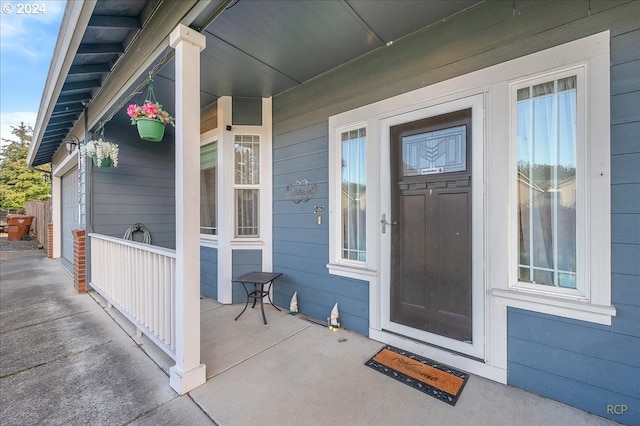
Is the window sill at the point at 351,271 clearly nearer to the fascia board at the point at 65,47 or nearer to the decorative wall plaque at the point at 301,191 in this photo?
the decorative wall plaque at the point at 301,191

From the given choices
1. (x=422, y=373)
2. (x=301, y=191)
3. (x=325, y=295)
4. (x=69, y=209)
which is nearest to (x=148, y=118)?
(x=301, y=191)

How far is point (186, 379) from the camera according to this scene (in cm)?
177

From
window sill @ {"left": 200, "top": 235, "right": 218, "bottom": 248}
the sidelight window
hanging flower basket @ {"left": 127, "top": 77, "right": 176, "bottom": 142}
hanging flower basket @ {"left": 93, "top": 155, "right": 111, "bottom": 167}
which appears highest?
hanging flower basket @ {"left": 127, "top": 77, "right": 176, "bottom": 142}

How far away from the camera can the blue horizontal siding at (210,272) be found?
11.9ft

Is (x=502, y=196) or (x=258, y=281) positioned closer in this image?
(x=502, y=196)

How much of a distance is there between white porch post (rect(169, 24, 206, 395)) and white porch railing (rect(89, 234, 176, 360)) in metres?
0.17

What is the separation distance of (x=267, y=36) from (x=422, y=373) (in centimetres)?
292

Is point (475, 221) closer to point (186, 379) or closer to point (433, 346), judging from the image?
point (433, 346)

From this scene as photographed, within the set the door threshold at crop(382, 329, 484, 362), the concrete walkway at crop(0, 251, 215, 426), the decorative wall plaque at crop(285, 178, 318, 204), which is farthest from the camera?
the decorative wall plaque at crop(285, 178, 318, 204)

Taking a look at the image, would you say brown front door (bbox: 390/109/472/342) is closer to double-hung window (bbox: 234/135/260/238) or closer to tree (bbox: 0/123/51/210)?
double-hung window (bbox: 234/135/260/238)

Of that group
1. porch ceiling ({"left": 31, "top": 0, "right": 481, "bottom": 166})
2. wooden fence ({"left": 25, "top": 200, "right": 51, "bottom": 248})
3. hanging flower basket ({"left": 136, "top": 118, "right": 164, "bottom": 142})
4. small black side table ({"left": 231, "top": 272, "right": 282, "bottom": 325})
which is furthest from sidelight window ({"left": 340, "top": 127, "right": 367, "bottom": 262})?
wooden fence ({"left": 25, "top": 200, "right": 51, "bottom": 248})

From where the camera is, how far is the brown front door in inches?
80.8

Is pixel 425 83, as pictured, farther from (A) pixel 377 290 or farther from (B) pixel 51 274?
(B) pixel 51 274

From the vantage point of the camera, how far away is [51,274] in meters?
5.06
